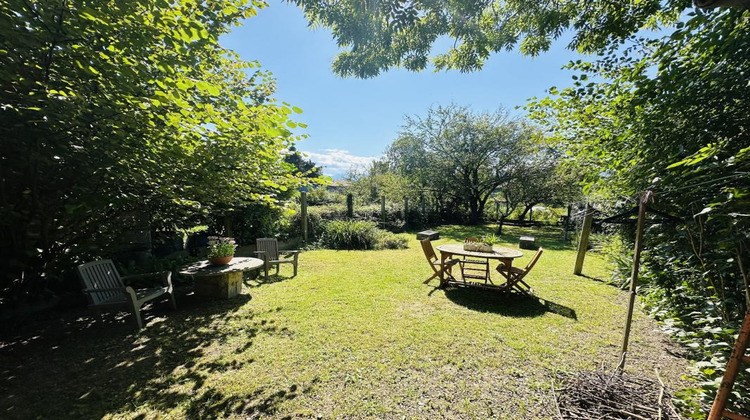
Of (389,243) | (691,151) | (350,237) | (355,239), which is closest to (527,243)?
(389,243)

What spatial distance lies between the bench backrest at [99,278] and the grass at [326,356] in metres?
0.40

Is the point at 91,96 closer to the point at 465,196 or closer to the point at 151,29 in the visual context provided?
the point at 151,29

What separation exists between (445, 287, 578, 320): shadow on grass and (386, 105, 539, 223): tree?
1302cm

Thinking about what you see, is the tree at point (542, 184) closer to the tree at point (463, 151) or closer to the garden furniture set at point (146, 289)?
the tree at point (463, 151)

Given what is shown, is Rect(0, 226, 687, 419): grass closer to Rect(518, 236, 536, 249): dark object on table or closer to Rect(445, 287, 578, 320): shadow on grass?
Rect(445, 287, 578, 320): shadow on grass

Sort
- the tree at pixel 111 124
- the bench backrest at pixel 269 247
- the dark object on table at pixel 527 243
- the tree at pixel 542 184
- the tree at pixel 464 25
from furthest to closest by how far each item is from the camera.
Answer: the tree at pixel 542 184, the dark object on table at pixel 527 243, the bench backrest at pixel 269 247, the tree at pixel 464 25, the tree at pixel 111 124

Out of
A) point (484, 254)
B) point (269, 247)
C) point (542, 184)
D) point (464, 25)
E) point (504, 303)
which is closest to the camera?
point (464, 25)

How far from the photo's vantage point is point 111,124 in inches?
105

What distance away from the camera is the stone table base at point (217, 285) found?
4.88 metres

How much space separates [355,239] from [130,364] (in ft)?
24.3

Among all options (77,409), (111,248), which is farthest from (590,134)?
(111,248)

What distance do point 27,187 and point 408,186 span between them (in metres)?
16.3

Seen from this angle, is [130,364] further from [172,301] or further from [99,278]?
[99,278]

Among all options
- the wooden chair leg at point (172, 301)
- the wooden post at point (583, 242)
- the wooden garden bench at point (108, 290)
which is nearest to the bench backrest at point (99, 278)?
the wooden garden bench at point (108, 290)
